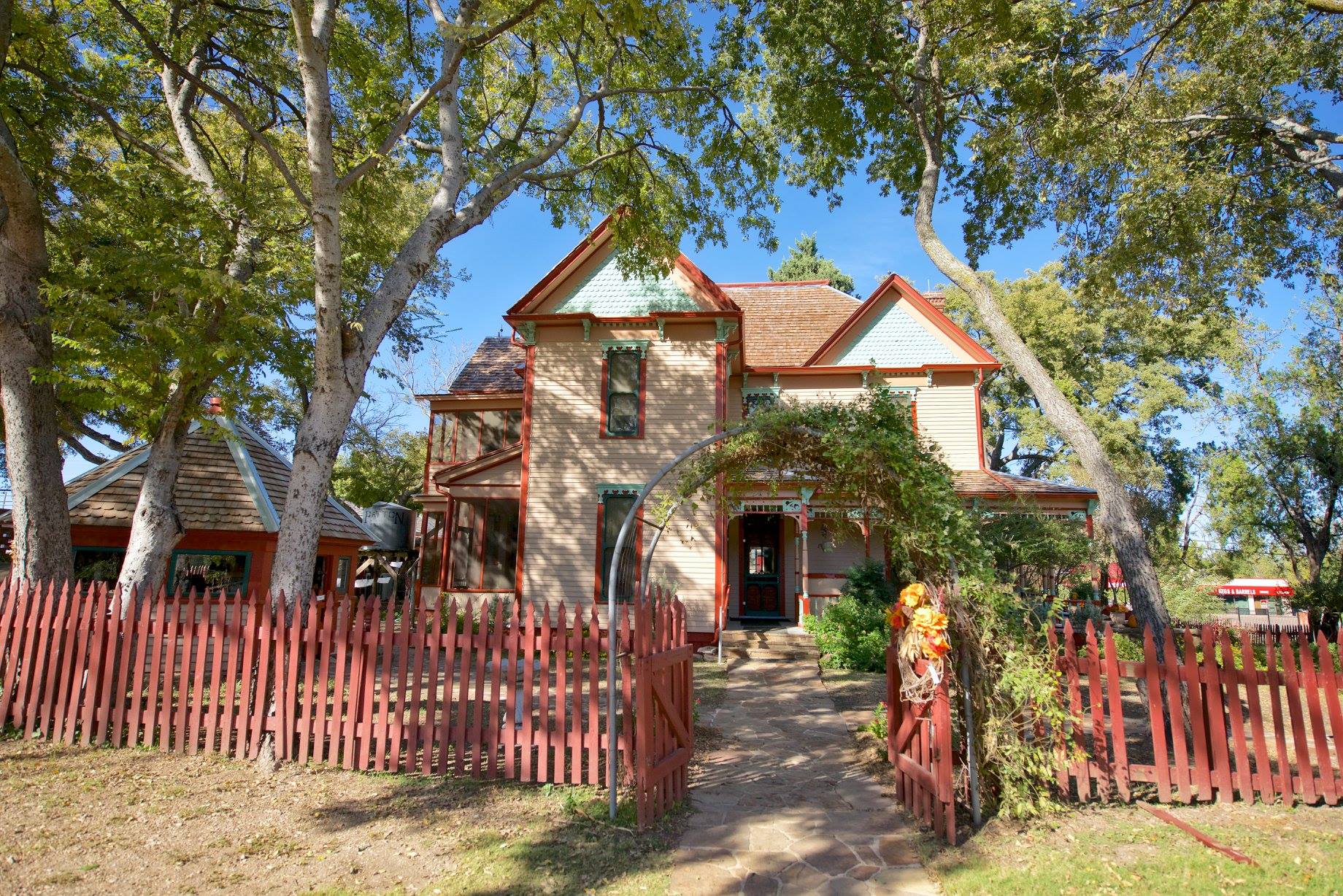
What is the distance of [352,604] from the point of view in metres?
6.54

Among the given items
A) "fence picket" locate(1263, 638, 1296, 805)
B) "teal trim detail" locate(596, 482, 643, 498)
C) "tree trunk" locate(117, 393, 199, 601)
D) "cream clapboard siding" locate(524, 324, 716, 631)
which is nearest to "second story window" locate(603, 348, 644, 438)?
"cream clapboard siding" locate(524, 324, 716, 631)

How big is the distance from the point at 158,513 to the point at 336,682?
14.9 feet

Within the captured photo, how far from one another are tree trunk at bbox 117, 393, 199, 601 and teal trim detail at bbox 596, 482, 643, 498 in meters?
7.41

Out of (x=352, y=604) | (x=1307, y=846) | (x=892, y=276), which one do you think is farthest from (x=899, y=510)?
(x=892, y=276)

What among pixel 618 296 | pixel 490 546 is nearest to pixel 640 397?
pixel 618 296

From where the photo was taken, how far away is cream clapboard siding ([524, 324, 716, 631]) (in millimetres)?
14336

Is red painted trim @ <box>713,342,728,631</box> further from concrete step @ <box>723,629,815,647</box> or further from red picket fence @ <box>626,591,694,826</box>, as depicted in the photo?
red picket fence @ <box>626,591,694,826</box>

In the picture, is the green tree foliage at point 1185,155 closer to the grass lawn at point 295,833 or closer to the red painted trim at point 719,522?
the red painted trim at point 719,522

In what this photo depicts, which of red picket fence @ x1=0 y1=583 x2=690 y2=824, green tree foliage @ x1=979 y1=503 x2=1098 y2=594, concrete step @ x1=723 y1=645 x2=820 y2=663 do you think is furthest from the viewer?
green tree foliage @ x1=979 y1=503 x2=1098 y2=594

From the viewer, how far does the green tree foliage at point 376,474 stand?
2781 centimetres

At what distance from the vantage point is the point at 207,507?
11.6 metres

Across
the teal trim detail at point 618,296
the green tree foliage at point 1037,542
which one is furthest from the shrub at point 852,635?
the teal trim detail at point 618,296

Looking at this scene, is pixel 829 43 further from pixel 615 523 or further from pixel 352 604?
pixel 352 604

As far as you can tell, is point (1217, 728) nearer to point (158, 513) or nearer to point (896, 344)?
point (158, 513)
